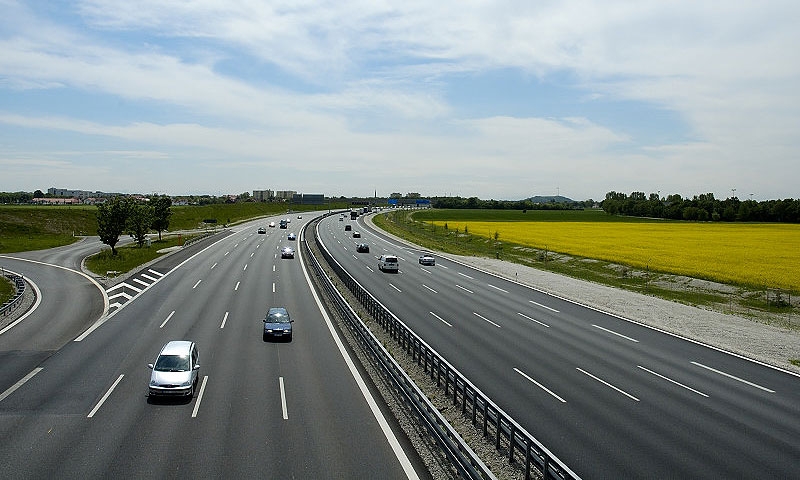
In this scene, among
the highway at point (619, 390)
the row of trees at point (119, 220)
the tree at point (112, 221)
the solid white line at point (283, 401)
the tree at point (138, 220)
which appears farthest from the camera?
the tree at point (138, 220)

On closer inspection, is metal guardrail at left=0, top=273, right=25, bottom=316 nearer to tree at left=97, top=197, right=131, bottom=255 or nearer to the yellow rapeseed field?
tree at left=97, top=197, right=131, bottom=255

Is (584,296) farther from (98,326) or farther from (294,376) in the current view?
(98,326)

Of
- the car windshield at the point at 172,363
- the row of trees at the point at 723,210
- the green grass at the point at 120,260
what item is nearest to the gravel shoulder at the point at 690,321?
the car windshield at the point at 172,363

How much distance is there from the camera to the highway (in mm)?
15320

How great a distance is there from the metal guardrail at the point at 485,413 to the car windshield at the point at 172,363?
8686 mm

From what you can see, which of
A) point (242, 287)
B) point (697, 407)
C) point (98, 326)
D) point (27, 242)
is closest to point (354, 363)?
point (697, 407)

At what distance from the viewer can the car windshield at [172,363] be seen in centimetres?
1964

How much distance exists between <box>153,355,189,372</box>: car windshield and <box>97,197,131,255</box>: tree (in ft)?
174

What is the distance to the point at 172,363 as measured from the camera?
19828 millimetres

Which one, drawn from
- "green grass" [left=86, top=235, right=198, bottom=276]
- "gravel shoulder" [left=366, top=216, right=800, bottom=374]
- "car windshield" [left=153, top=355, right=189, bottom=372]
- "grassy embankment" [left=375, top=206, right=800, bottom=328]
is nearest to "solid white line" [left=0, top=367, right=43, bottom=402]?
"car windshield" [left=153, top=355, right=189, bottom=372]

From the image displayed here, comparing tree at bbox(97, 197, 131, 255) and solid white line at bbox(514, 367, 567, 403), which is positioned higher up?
tree at bbox(97, 197, 131, 255)

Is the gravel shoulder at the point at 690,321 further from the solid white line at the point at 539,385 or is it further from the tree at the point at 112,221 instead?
the tree at the point at 112,221

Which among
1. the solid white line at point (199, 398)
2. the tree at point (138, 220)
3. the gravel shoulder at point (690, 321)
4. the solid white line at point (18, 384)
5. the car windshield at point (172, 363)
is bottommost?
the gravel shoulder at point (690, 321)

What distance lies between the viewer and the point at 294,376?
2230cm
